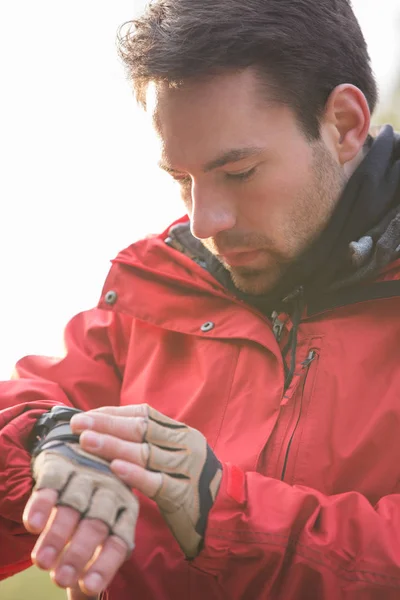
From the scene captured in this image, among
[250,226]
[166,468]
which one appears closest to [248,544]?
[166,468]

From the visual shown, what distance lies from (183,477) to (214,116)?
3.08ft

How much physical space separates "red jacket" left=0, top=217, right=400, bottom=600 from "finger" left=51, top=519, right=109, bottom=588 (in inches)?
10.2

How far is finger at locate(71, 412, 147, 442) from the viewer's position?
1.63m

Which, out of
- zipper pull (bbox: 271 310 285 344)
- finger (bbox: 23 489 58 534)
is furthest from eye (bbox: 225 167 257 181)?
finger (bbox: 23 489 58 534)

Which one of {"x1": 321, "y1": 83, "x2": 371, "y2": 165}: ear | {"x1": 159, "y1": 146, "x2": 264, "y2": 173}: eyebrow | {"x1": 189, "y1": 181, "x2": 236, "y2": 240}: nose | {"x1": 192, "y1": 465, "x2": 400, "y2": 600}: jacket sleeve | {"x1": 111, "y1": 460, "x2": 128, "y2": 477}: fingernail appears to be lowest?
{"x1": 192, "y1": 465, "x2": 400, "y2": 600}: jacket sleeve

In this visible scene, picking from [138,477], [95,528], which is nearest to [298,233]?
[138,477]

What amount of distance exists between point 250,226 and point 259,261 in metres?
0.12

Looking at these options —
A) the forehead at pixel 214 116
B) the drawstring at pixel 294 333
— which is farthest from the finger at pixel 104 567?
the forehead at pixel 214 116

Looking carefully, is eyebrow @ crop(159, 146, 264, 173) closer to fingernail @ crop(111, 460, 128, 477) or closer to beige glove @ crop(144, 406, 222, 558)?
beige glove @ crop(144, 406, 222, 558)

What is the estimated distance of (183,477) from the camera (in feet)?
5.35

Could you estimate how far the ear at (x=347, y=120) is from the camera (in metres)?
2.22

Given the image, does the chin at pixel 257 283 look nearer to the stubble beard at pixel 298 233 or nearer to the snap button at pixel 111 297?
the stubble beard at pixel 298 233

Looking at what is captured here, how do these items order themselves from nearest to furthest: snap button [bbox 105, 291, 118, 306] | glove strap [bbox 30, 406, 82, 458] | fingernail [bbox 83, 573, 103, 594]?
fingernail [bbox 83, 573, 103, 594]
glove strap [bbox 30, 406, 82, 458]
snap button [bbox 105, 291, 118, 306]

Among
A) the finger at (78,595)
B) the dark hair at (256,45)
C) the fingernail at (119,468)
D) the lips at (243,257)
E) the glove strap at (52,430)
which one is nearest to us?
the fingernail at (119,468)
